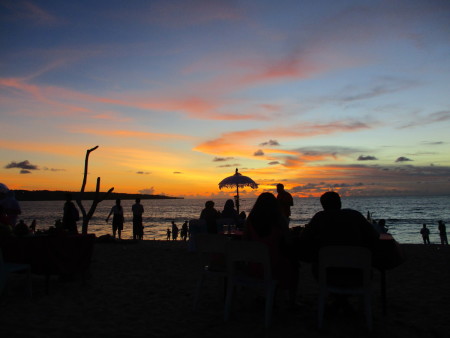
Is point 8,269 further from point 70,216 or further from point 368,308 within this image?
point 70,216

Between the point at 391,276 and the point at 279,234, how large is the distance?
3.57m

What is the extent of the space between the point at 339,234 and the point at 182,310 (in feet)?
7.37

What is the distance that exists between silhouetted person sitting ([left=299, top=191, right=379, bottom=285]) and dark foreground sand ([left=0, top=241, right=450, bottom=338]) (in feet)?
2.03

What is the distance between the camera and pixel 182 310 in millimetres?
4602

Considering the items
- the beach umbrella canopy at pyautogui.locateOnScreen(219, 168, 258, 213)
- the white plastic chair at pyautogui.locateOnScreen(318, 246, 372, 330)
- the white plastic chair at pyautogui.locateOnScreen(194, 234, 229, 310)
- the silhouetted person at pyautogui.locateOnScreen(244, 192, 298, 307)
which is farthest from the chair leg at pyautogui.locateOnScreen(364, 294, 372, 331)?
the beach umbrella canopy at pyautogui.locateOnScreen(219, 168, 258, 213)

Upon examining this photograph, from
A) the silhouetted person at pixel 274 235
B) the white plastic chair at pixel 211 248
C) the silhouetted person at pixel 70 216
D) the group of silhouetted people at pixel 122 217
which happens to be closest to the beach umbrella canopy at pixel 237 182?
the group of silhouetted people at pixel 122 217

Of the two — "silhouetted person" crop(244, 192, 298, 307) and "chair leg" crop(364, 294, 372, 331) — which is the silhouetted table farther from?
"chair leg" crop(364, 294, 372, 331)

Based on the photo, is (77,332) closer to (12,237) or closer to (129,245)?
(12,237)

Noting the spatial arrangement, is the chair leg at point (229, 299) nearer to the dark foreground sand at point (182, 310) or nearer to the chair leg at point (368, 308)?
the dark foreground sand at point (182, 310)

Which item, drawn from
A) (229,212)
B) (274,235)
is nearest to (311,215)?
(229,212)

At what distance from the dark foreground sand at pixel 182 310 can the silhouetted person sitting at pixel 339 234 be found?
618mm

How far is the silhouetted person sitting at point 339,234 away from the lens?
→ 3676 millimetres

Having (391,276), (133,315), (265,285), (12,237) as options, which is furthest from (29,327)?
(391,276)

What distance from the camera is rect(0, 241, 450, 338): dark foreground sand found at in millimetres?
3746
